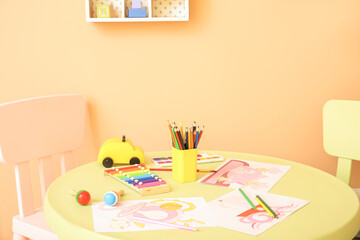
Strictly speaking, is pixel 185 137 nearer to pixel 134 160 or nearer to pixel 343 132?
pixel 134 160

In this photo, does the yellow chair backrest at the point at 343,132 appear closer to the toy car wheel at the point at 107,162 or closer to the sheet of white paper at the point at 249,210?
the sheet of white paper at the point at 249,210

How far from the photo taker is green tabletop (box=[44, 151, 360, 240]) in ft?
2.87

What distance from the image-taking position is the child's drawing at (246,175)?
47.4 inches

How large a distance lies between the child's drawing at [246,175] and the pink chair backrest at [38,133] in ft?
2.53

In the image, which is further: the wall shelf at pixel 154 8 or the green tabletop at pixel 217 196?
the wall shelf at pixel 154 8

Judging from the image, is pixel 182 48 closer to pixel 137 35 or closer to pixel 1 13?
pixel 137 35

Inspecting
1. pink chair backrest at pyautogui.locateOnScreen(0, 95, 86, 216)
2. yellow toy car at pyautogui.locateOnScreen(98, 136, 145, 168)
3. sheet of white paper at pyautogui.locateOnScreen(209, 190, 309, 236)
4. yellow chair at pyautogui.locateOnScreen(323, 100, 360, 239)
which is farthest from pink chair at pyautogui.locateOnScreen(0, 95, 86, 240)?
yellow chair at pyautogui.locateOnScreen(323, 100, 360, 239)

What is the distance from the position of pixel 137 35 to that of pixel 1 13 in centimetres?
68

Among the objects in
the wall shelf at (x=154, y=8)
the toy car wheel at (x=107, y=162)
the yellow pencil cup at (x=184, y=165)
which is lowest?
the toy car wheel at (x=107, y=162)

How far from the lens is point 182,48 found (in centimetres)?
200

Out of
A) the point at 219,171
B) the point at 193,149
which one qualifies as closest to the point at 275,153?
the point at 219,171

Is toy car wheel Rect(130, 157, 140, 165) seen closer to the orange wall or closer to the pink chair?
the pink chair

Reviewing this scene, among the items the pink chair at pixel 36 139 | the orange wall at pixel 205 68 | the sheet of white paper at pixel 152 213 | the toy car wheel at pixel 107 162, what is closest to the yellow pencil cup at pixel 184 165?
the sheet of white paper at pixel 152 213

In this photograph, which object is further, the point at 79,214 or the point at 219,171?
the point at 219,171
